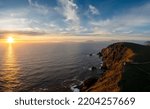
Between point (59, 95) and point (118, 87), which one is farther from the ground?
point (59, 95)

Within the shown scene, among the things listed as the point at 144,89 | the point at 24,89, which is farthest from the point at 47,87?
the point at 144,89

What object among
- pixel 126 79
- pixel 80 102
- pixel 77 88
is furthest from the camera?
pixel 77 88

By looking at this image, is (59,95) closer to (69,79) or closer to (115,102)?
(115,102)

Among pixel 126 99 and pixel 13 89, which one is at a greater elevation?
pixel 126 99

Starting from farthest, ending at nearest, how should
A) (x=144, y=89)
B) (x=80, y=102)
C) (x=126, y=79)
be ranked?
(x=126, y=79) < (x=144, y=89) < (x=80, y=102)

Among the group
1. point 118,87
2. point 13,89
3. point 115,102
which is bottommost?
point 13,89

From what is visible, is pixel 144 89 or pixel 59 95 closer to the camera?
pixel 59 95

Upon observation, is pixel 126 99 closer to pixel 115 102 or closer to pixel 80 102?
pixel 115 102

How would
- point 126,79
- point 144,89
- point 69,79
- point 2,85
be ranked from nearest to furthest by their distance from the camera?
point 144,89 → point 126,79 → point 2,85 → point 69,79

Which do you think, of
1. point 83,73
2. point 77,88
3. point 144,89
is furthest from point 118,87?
point 83,73
